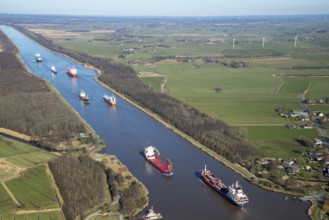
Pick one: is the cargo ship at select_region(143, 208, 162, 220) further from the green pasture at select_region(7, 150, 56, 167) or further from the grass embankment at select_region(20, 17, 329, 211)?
the grass embankment at select_region(20, 17, 329, 211)

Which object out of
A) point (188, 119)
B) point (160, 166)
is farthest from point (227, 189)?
point (188, 119)

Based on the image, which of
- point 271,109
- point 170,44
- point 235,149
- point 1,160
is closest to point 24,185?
point 1,160

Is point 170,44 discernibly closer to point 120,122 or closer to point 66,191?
point 120,122

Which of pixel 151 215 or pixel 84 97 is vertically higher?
pixel 84 97

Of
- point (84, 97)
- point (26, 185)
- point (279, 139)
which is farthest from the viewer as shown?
point (84, 97)

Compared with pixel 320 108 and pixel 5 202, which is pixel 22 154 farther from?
pixel 320 108

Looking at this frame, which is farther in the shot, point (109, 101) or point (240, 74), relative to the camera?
point (240, 74)

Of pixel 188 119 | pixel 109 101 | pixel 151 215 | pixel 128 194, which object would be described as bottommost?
pixel 151 215
